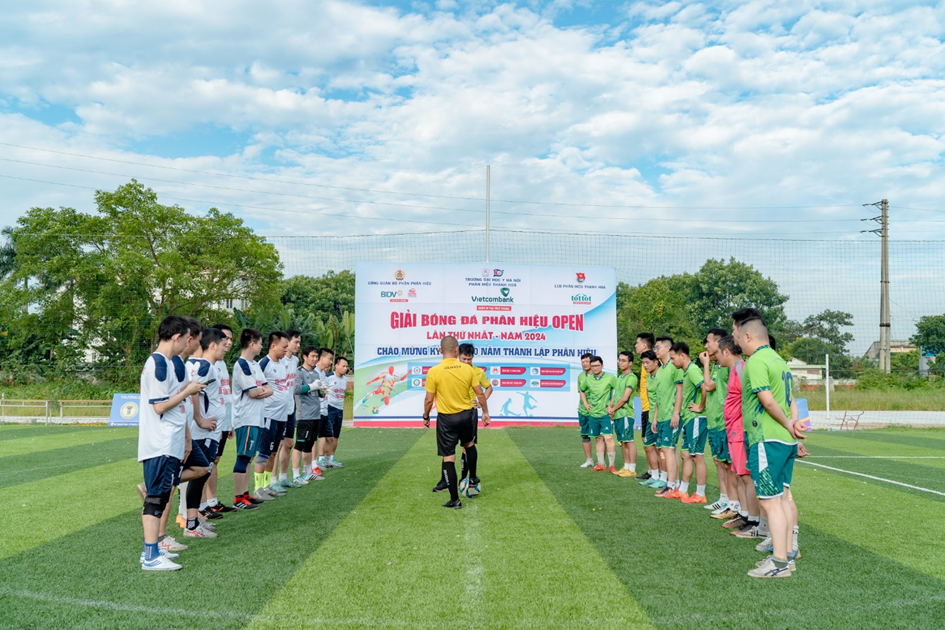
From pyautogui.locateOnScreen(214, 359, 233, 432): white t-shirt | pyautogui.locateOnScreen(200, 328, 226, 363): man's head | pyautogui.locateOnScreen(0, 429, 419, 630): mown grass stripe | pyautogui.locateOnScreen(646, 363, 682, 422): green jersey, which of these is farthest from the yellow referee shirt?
pyautogui.locateOnScreen(646, 363, 682, 422): green jersey

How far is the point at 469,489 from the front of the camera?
7250 millimetres

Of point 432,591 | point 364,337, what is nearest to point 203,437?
point 432,591

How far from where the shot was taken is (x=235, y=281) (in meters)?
26.5

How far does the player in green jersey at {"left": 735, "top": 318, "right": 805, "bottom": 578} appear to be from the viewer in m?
4.20

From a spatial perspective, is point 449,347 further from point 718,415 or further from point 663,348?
point 718,415

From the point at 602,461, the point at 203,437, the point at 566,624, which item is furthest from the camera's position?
the point at 602,461

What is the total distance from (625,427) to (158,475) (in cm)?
589

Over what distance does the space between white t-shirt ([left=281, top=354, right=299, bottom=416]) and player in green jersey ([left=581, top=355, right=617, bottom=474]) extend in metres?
4.04

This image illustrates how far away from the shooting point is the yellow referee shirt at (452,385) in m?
6.73

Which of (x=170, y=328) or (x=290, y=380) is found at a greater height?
(x=170, y=328)

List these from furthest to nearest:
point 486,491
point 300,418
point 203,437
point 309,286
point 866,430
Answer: point 309,286 < point 866,430 < point 300,418 < point 486,491 < point 203,437

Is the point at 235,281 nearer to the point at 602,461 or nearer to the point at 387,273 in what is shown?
the point at 387,273

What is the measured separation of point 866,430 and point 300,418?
16.2 meters

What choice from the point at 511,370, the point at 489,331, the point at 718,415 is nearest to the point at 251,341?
the point at 718,415
